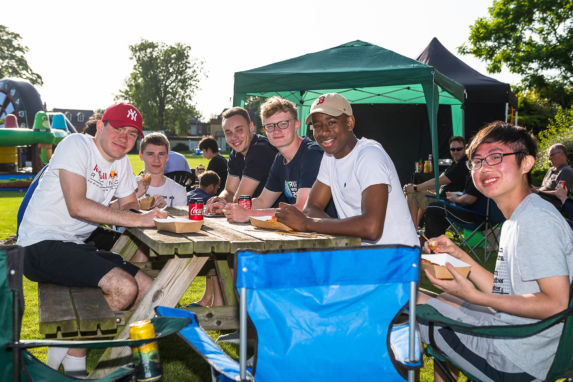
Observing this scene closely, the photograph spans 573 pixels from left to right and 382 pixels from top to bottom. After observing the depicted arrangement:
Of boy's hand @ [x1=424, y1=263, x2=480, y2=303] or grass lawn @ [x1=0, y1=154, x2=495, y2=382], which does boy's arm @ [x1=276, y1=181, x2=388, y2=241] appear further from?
grass lawn @ [x1=0, y1=154, x2=495, y2=382]

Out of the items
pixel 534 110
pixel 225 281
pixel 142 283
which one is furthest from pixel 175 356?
pixel 534 110

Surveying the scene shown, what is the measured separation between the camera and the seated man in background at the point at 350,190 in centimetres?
265

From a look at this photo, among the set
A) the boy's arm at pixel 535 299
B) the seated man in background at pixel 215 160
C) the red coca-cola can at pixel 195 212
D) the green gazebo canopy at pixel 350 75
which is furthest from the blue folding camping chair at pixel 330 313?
the green gazebo canopy at pixel 350 75

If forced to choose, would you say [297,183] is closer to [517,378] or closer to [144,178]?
[144,178]

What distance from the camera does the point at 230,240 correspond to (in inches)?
102

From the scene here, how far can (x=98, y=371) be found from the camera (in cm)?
259

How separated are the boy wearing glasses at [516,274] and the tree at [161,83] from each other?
5774cm

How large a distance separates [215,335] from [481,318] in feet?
7.50

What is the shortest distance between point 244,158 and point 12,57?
52.6 metres

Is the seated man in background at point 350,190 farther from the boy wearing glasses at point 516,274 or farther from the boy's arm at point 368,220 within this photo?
the boy wearing glasses at point 516,274

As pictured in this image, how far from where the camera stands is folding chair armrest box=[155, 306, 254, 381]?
5.61ft

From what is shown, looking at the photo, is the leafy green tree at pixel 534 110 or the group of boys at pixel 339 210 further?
the leafy green tree at pixel 534 110

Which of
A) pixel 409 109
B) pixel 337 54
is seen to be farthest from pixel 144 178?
pixel 409 109

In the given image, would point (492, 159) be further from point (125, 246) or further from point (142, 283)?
point (125, 246)
